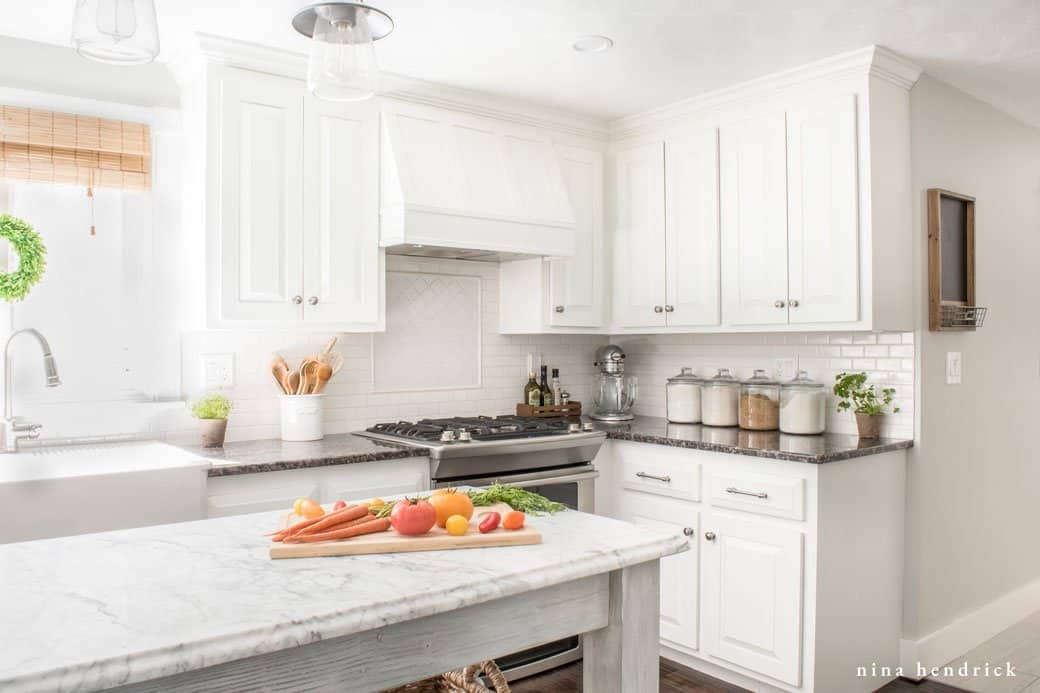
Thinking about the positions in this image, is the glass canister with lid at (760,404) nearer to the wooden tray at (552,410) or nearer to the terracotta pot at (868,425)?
the terracotta pot at (868,425)

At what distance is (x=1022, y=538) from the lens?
159 inches

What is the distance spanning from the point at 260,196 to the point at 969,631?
3596 mm

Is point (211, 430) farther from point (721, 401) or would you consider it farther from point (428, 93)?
point (721, 401)

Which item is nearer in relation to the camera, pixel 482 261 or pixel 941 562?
pixel 941 562

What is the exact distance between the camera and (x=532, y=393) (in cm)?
417

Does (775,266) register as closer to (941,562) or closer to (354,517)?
(941,562)

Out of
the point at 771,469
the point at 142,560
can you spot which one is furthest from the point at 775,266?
the point at 142,560

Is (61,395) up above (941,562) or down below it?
Answer: above

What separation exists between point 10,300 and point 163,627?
2253 mm

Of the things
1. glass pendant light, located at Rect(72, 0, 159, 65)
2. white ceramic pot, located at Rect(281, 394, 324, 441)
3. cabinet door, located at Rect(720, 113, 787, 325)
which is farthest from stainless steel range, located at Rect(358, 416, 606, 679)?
glass pendant light, located at Rect(72, 0, 159, 65)

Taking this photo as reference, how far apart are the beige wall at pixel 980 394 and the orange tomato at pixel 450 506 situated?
239 cm

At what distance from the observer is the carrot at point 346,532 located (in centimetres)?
155

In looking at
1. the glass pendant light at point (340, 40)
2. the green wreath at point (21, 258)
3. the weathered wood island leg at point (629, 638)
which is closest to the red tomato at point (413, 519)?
the weathered wood island leg at point (629, 638)

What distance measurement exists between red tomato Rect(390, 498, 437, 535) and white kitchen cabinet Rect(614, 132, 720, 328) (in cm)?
241
